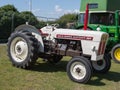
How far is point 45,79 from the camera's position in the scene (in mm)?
8086

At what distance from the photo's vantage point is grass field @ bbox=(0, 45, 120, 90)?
7371 millimetres

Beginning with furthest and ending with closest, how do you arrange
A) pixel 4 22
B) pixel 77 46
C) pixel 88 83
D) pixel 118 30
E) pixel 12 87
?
1. pixel 4 22
2. pixel 118 30
3. pixel 77 46
4. pixel 88 83
5. pixel 12 87

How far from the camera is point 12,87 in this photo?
711cm

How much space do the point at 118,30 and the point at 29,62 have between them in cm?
592

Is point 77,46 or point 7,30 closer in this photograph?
point 77,46

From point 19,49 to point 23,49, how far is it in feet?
0.73

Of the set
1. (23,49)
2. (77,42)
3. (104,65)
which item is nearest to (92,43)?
(77,42)

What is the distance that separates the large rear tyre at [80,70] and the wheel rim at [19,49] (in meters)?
1.56

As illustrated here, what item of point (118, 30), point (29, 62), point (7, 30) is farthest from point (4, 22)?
point (29, 62)

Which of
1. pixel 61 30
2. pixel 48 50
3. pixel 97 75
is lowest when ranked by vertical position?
pixel 97 75

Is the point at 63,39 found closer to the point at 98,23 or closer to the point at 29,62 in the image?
the point at 29,62

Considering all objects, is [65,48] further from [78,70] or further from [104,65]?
[104,65]

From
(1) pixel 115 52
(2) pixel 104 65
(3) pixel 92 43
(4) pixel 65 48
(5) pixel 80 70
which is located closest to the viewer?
(5) pixel 80 70

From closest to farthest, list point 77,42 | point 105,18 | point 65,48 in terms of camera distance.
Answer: point 77,42, point 65,48, point 105,18
